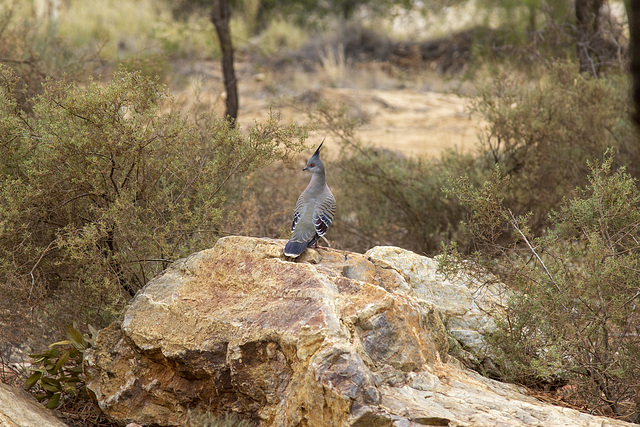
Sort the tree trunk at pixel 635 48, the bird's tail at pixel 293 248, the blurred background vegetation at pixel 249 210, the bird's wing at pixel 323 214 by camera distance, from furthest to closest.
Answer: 1. the bird's wing at pixel 323 214
2. the bird's tail at pixel 293 248
3. the blurred background vegetation at pixel 249 210
4. the tree trunk at pixel 635 48

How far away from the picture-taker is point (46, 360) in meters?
4.77

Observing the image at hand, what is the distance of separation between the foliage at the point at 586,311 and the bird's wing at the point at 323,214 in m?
1.00

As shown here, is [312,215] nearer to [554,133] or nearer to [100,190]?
[100,190]

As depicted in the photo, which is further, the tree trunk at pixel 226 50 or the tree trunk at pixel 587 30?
the tree trunk at pixel 226 50

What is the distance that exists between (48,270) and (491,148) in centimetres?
538

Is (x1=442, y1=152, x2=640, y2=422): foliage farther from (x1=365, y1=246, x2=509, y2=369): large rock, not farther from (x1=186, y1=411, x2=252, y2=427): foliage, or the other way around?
(x1=186, y1=411, x2=252, y2=427): foliage

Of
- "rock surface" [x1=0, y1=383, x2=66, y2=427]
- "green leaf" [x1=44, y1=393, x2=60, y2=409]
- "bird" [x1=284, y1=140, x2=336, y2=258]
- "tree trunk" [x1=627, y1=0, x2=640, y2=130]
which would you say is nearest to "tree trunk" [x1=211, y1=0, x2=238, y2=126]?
"bird" [x1=284, y1=140, x2=336, y2=258]

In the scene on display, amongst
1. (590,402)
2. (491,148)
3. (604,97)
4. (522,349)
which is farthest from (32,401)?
(604,97)

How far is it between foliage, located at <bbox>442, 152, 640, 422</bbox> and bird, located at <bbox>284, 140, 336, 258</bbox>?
103cm

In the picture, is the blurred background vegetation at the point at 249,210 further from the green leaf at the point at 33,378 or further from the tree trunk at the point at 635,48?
the tree trunk at the point at 635,48

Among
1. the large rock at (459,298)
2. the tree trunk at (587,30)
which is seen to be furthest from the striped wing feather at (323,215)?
the tree trunk at (587,30)

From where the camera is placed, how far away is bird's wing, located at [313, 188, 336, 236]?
4.73 meters

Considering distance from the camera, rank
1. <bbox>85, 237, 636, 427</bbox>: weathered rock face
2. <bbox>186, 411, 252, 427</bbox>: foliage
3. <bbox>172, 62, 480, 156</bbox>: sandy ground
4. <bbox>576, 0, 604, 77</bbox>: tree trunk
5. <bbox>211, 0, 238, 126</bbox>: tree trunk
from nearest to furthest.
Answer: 1. <bbox>85, 237, 636, 427</bbox>: weathered rock face
2. <bbox>186, 411, 252, 427</bbox>: foliage
3. <bbox>576, 0, 604, 77</bbox>: tree trunk
4. <bbox>211, 0, 238, 126</bbox>: tree trunk
5. <bbox>172, 62, 480, 156</bbox>: sandy ground

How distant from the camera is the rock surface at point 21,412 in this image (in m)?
3.77
